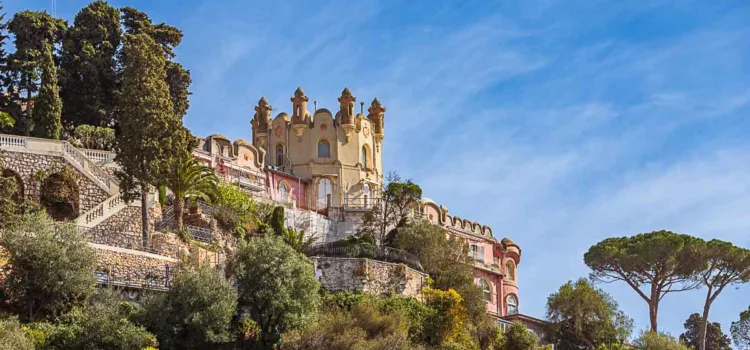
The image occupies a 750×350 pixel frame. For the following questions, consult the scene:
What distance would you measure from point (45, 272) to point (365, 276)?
16.6 metres

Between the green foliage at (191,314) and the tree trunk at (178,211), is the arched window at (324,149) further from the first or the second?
the green foliage at (191,314)

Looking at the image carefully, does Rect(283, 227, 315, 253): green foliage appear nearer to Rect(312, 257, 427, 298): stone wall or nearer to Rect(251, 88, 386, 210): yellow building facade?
Rect(312, 257, 427, 298): stone wall

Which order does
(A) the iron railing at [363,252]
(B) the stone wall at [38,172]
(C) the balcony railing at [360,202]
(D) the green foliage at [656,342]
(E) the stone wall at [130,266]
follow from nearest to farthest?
(E) the stone wall at [130,266]
(B) the stone wall at [38,172]
(A) the iron railing at [363,252]
(D) the green foliage at [656,342]
(C) the balcony railing at [360,202]

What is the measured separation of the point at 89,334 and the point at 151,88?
1458 cm

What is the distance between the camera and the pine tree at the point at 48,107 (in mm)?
62250

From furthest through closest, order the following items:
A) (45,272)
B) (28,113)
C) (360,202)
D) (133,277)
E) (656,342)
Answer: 1. (360,202)
2. (656,342)
3. (28,113)
4. (133,277)
5. (45,272)

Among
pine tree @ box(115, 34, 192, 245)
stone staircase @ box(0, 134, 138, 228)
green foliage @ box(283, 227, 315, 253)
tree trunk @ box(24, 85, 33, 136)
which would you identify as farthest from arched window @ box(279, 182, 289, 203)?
pine tree @ box(115, 34, 192, 245)

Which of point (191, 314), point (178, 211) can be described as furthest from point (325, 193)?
point (191, 314)

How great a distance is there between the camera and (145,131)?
55188 mm

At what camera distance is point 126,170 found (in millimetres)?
55406

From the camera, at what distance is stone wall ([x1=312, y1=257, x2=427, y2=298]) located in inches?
2267

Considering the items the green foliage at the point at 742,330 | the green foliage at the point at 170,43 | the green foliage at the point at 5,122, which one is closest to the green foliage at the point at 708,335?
the green foliage at the point at 742,330

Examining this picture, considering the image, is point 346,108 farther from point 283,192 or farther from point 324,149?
Answer: point 283,192

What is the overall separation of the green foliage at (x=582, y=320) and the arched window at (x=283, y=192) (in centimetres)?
1596
